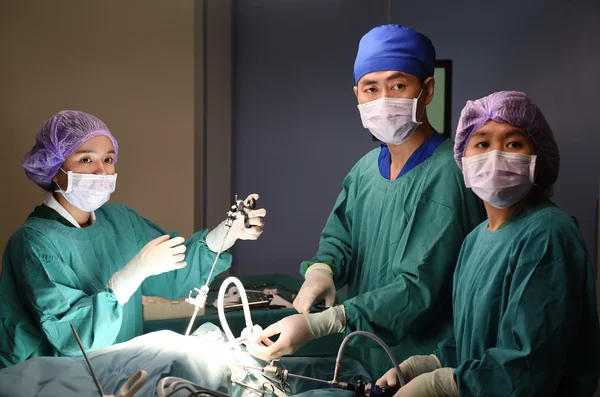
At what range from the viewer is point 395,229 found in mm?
2098

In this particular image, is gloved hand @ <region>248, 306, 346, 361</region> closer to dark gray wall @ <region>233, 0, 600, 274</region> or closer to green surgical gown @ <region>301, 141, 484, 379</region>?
green surgical gown @ <region>301, 141, 484, 379</region>

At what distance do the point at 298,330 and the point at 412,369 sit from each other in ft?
1.17

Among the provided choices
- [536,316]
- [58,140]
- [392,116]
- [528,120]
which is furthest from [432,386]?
[58,140]

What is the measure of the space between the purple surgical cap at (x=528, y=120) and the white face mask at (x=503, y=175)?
4 cm

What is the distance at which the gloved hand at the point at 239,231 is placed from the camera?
234 cm

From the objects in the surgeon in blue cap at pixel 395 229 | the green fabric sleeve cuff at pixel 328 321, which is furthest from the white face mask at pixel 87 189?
the green fabric sleeve cuff at pixel 328 321

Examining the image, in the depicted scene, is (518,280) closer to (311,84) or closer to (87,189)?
(87,189)

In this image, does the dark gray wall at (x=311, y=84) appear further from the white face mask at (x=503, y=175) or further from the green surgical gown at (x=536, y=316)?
the green surgical gown at (x=536, y=316)

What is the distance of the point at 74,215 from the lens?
2373mm

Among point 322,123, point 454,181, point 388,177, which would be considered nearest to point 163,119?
point 322,123

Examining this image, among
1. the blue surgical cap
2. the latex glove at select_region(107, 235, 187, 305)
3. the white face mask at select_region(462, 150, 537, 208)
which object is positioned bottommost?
the latex glove at select_region(107, 235, 187, 305)

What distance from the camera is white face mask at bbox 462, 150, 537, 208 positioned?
1573mm

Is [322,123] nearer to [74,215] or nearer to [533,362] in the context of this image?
[74,215]

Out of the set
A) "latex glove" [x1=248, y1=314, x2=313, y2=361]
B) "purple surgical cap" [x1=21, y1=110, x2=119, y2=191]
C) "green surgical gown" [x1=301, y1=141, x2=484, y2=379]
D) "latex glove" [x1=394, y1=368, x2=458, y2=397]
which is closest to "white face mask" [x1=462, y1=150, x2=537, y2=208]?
"green surgical gown" [x1=301, y1=141, x2=484, y2=379]
